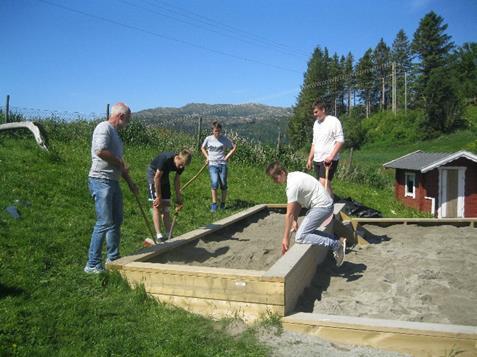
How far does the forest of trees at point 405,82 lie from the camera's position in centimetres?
4459

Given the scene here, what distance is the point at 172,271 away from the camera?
3.94m

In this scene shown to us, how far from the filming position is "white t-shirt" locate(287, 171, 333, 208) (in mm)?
4617

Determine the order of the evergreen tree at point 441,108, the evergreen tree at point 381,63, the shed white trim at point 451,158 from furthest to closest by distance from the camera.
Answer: the evergreen tree at point 381,63 < the evergreen tree at point 441,108 < the shed white trim at point 451,158

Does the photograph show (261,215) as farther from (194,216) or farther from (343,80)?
(343,80)

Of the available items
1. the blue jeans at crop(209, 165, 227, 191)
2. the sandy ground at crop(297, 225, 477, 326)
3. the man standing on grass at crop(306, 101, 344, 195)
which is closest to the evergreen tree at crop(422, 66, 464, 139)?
the blue jeans at crop(209, 165, 227, 191)

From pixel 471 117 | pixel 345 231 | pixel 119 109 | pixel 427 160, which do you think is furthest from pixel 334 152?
pixel 471 117

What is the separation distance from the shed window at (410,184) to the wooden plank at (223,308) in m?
12.4

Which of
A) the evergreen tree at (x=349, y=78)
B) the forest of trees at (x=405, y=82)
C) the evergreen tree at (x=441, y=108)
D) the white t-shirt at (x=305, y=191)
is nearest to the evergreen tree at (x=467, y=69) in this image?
the forest of trees at (x=405, y=82)

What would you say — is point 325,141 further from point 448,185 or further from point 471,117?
point 471,117

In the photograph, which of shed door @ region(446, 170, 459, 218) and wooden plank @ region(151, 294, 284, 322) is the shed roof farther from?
wooden plank @ region(151, 294, 284, 322)

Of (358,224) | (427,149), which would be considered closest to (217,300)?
(358,224)

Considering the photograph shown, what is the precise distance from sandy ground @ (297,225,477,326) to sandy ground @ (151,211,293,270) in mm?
641

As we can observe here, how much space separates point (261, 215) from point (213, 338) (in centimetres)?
523

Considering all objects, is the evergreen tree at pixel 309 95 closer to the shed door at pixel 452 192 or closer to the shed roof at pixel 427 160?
the shed roof at pixel 427 160
